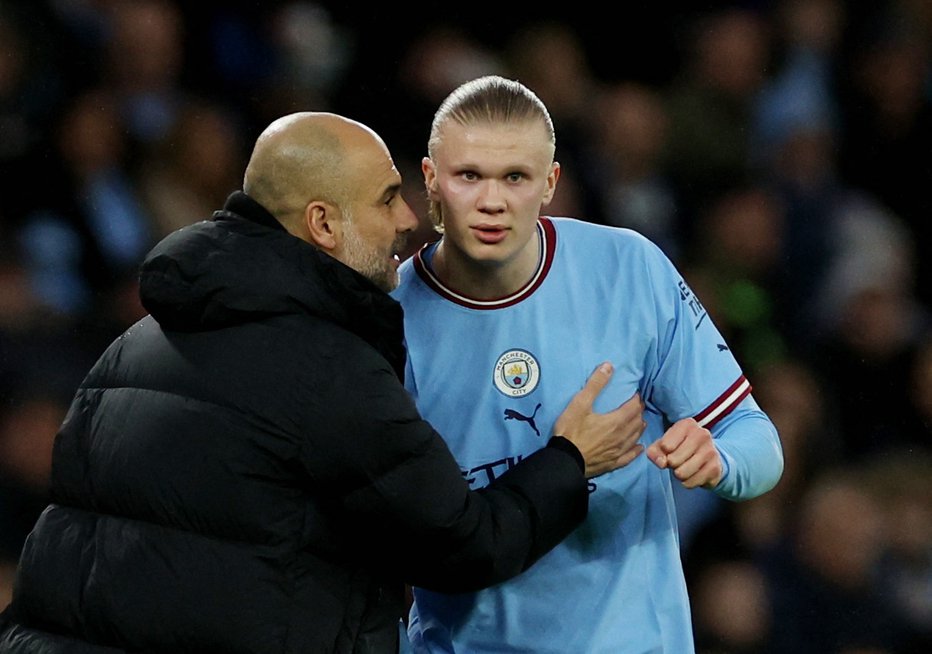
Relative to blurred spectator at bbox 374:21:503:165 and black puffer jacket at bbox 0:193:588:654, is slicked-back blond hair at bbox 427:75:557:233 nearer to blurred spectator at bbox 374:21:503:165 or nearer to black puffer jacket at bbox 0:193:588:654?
black puffer jacket at bbox 0:193:588:654

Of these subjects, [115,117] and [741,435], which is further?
[115,117]

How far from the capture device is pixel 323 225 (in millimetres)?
2301

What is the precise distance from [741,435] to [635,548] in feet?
0.91

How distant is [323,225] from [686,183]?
7.96 feet

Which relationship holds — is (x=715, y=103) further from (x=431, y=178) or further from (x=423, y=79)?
(x=431, y=178)

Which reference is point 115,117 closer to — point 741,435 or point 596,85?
point 596,85

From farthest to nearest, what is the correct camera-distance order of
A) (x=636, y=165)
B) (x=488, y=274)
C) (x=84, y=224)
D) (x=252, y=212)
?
(x=636, y=165) < (x=84, y=224) < (x=488, y=274) < (x=252, y=212)

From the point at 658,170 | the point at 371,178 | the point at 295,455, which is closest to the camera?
the point at 295,455

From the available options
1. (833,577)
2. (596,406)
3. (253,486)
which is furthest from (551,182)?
(833,577)

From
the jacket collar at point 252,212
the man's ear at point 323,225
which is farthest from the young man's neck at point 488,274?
the jacket collar at point 252,212

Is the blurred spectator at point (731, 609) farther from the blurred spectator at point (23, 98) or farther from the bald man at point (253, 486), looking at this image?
the blurred spectator at point (23, 98)

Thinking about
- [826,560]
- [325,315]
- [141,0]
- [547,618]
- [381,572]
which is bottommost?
[826,560]

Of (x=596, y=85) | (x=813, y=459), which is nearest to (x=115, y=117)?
(x=596, y=85)

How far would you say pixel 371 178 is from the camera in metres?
2.35
